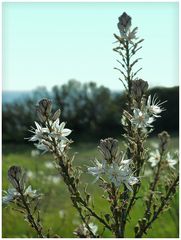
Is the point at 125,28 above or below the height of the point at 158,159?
above

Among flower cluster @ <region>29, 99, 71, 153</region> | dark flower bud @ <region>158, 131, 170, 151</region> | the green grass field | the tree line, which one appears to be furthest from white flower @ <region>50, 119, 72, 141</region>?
the tree line

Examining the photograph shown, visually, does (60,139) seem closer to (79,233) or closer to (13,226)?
(79,233)

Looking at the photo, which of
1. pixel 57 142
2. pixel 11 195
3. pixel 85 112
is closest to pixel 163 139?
pixel 57 142

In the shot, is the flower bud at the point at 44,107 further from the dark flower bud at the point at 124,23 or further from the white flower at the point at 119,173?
the dark flower bud at the point at 124,23

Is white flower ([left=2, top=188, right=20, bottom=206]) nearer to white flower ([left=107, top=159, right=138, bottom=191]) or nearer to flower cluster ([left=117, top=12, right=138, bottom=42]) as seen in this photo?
white flower ([left=107, top=159, right=138, bottom=191])

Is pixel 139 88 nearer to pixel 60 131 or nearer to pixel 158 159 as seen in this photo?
pixel 60 131

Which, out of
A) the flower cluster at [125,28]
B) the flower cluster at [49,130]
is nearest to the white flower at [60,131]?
the flower cluster at [49,130]

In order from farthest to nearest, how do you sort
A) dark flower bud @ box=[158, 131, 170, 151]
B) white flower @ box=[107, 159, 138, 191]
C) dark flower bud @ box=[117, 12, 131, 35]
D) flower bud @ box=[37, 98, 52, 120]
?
dark flower bud @ box=[158, 131, 170, 151], dark flower bud @ box=[117, 12, 131, 35], flower bud @ box=[37, 98, 52, 120], white flower @ box=[107, 159, 138, 191]
